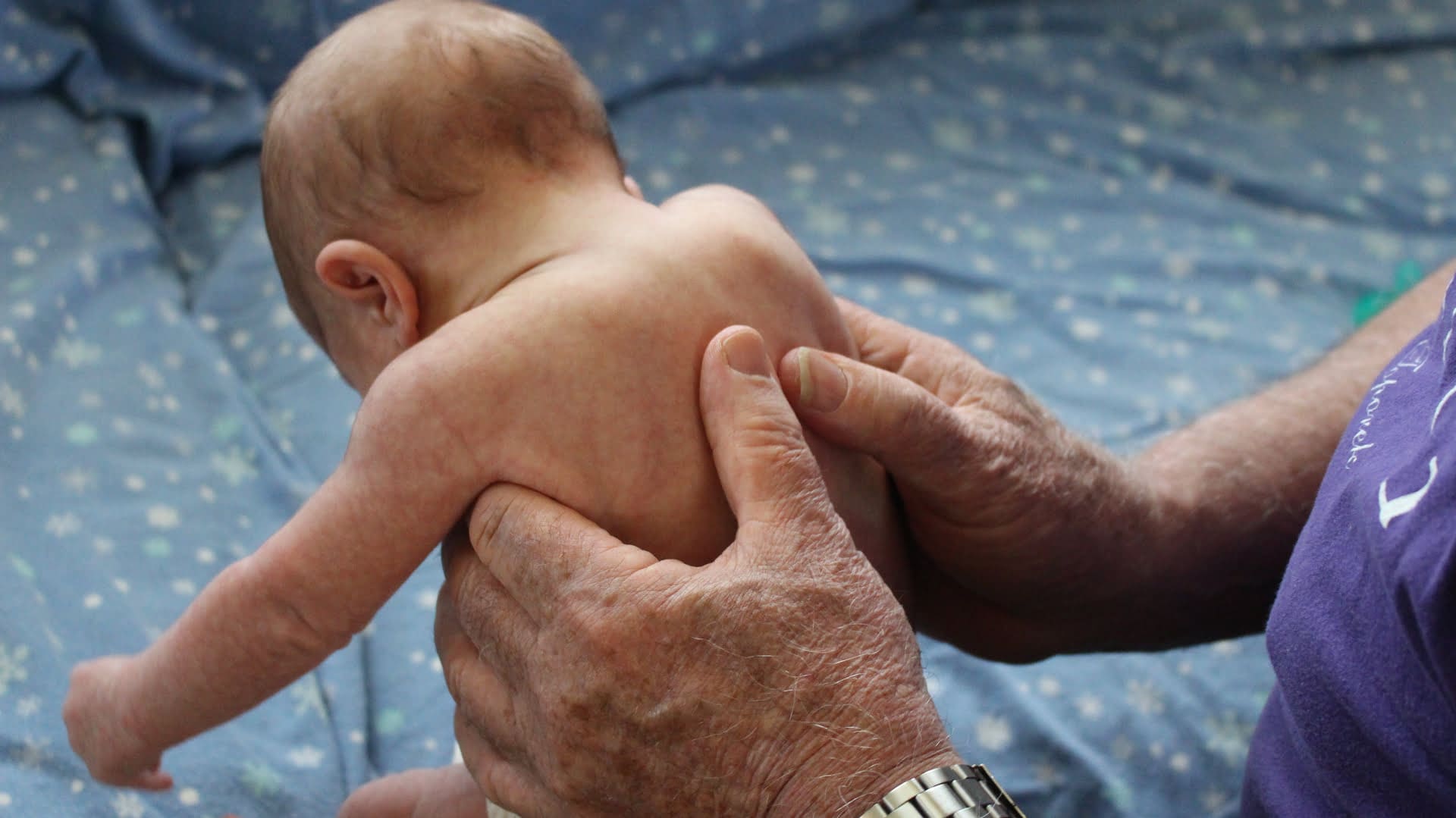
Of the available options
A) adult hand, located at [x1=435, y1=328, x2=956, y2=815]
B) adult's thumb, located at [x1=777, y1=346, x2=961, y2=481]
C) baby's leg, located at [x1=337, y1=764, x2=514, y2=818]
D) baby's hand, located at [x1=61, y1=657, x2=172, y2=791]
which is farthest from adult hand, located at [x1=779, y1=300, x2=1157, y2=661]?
baby's hand, located at [x1=61, y1=657, x2=172, y2=791]

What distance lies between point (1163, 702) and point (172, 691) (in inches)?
37.7

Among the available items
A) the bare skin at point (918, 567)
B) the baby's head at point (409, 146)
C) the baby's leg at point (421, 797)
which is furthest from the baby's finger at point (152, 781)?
the baby's head at point (409, 146)

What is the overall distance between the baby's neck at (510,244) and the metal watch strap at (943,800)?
43 cm

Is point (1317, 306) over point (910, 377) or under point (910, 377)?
under

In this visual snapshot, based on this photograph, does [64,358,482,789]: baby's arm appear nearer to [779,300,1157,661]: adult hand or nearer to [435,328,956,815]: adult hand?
[435,328,956,815]: adult hand

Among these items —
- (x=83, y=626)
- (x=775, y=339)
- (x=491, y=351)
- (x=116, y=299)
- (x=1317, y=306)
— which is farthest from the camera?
(x=1317, y=306)

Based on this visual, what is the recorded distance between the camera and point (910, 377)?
1.17 meters

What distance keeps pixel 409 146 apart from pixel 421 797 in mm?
543

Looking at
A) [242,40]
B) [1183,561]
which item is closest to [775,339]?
[1183,561]

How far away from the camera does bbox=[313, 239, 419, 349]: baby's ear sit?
0.97m

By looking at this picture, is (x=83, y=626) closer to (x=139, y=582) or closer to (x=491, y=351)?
(x=139, y=582)

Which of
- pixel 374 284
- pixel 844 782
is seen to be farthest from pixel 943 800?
pixel 374 284

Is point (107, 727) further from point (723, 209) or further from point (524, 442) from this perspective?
point (723, 209)

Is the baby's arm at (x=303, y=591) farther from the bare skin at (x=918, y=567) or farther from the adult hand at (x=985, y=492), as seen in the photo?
the adult hand at (x=985, y=492)
